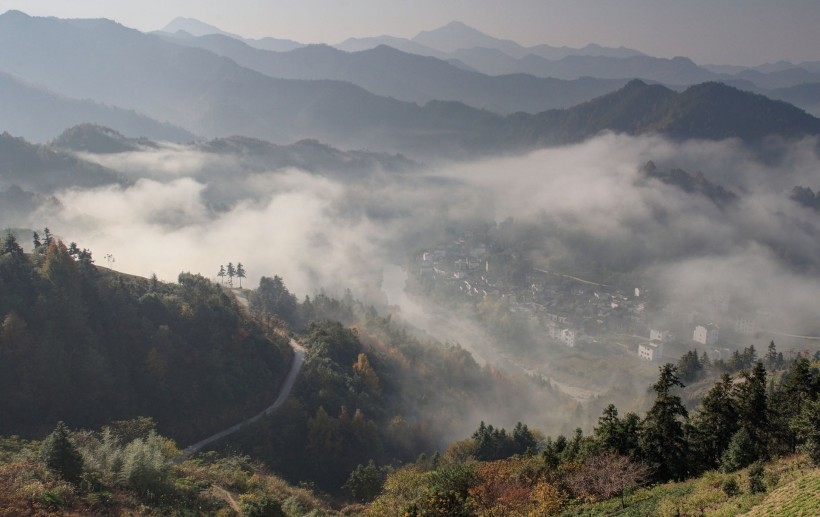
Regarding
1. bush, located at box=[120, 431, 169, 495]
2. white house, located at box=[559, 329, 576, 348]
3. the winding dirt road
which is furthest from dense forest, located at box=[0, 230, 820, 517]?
white house, located at box=[559, 329, 576, 348]

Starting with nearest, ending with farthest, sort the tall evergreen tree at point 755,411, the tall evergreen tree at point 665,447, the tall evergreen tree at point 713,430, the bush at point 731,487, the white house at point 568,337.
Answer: the bush at point 731,487 → the tall evergreen tree at point 755,411 → the tall evergreen tree at point 665,447 → the tall evergreen tree at point 713,430 → the white house at point 568,337

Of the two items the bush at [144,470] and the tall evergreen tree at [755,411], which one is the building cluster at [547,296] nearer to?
the tall evergreen tree at [755,411]

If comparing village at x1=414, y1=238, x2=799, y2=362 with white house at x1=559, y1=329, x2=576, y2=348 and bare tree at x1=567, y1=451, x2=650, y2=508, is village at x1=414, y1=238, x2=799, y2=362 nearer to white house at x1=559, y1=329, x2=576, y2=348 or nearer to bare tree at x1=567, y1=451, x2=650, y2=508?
white house at x1=559, y1=329, x2=576, y2=348

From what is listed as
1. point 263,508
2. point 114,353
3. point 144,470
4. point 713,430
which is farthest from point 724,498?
point 114,353

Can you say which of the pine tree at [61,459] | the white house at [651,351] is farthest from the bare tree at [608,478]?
the white house at [651,351]

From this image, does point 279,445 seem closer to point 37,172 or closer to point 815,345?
point 815,345

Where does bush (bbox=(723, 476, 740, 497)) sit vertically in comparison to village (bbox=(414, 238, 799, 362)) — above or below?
below
